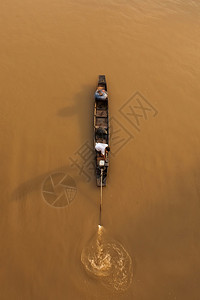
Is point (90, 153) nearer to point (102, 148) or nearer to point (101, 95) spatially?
point (102, 148)

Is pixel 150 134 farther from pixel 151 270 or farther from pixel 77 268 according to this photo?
pixel 77 268

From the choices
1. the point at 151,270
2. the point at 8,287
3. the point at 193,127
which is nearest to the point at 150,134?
the point at 193,127

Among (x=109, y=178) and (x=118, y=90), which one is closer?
(x=109, y=178)

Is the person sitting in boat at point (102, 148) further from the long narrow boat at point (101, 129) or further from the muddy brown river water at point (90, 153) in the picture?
the muddy brown river water at point (90, 153)

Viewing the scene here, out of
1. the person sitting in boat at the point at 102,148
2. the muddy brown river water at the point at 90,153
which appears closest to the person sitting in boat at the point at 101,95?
the muddy brown river water at the point at 90,153

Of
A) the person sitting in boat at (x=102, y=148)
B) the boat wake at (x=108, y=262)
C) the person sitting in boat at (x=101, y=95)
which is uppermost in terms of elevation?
the person sitting in boat at (x=101, y=95)

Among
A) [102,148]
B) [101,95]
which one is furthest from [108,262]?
[101,95]
